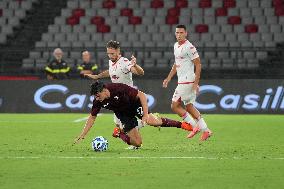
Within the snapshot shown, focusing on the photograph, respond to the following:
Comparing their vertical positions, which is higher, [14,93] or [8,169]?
[8,169]

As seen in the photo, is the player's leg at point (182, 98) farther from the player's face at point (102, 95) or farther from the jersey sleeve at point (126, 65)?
the player's face at point (102, 95)

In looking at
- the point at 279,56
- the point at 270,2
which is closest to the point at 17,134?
the point at 279,56

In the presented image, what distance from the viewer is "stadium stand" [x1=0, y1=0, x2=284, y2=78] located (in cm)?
2683

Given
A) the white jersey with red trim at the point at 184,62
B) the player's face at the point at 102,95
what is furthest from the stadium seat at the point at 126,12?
the player's face at the point at 102,95

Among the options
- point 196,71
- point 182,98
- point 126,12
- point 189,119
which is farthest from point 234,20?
point 196,71

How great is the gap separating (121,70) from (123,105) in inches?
71.2

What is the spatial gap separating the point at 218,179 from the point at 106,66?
1739 centimetres

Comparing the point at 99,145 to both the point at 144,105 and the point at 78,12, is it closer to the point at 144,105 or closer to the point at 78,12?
the point at 144,105

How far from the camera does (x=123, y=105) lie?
38.3 feet

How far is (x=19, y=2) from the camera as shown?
3027 cm

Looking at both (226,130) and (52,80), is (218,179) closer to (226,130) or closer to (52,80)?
(226,130)

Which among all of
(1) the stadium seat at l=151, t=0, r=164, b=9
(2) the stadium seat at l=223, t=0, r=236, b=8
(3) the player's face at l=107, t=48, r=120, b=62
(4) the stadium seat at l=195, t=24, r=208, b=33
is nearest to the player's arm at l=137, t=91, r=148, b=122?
(3) the player's face at l=107, t=48, r=120, b=62

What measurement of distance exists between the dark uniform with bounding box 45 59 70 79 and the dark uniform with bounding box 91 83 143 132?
1190 centimetres

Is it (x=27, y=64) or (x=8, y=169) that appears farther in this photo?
(x=27, y=64)
